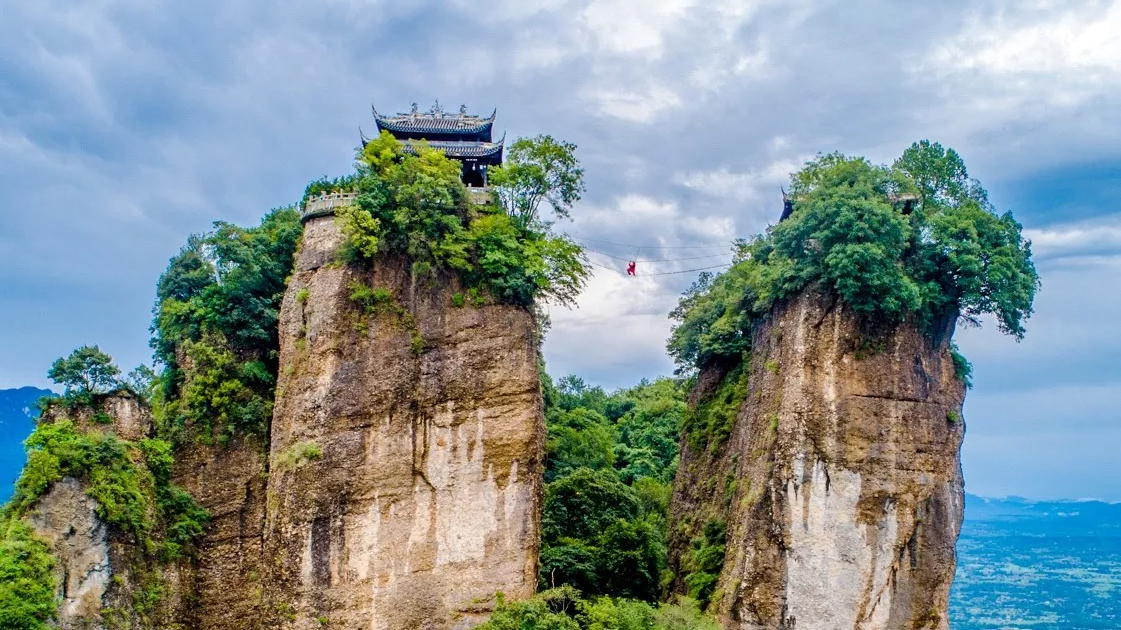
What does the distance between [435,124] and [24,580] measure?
20.8 metres

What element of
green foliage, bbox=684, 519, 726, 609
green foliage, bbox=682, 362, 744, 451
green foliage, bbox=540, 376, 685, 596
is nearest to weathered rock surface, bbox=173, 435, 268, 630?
green foliage, bbox=540, 376, 685, 596

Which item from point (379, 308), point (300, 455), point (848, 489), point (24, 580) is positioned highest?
point (379, 308)

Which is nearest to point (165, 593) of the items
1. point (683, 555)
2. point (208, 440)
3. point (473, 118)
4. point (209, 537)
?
point (209, 537)

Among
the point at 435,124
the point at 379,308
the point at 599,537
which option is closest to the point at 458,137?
the point at 435,124

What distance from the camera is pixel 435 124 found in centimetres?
3700

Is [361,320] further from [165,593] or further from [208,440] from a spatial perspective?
[165,593]

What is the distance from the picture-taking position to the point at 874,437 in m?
28.6

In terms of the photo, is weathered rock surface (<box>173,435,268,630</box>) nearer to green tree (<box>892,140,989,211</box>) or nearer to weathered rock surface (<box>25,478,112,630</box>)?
weathered rock surface (<box>25,478,112,630</box>)

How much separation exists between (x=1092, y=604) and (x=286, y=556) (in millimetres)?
80313

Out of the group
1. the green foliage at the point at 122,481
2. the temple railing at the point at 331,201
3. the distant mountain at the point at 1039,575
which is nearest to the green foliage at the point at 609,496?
the temple railing at the point at 331,201

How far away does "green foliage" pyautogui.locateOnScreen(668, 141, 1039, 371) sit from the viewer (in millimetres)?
28344

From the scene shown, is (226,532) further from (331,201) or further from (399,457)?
(331,201)

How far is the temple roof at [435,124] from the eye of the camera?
36188 mm

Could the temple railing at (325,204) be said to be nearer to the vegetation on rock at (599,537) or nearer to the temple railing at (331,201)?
the temple railing at (331,201)
